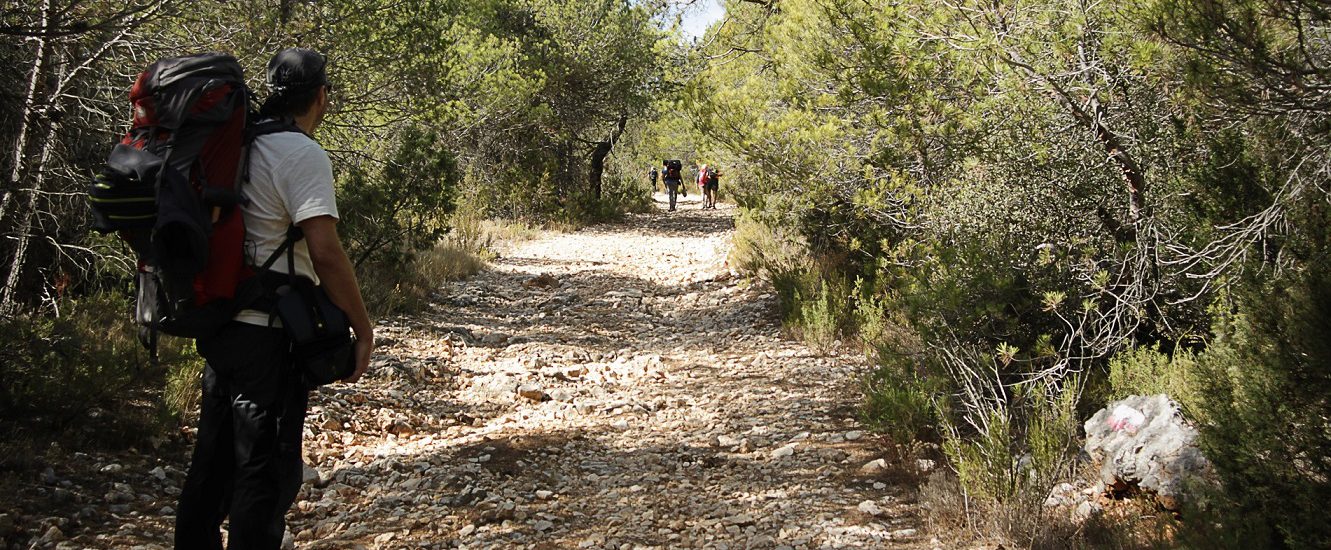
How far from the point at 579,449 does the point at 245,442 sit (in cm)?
298

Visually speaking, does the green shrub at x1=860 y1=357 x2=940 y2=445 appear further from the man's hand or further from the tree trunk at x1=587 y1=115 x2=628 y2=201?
the tree trunk at x1=587 y1=115 x2=628 y2=201

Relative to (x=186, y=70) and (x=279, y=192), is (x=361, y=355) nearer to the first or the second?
(x=279, y=192)

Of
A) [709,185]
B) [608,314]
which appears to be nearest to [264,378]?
[608,314]

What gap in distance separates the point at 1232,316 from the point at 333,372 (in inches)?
149

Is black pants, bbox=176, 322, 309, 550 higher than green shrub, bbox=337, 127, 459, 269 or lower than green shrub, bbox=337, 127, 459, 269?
lower

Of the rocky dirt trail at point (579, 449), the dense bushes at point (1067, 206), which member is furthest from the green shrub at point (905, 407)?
the rocky dirt trail at point (579, 449)

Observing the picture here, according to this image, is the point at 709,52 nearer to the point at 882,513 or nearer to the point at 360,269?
the point at 360,269

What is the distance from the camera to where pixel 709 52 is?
9.95 m

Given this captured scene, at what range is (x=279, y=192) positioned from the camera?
2639 millimetres

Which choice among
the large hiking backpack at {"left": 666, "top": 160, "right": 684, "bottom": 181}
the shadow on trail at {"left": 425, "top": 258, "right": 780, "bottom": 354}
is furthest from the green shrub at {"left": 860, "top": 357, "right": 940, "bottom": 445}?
the large hiking backpack at {"left": 666, "top": 160, "right": 684, "bottom": 181}

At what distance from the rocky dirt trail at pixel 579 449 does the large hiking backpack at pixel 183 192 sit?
69.1 inches

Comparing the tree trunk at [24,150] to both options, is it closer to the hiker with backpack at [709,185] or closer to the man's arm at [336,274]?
the man's arm at [336,274]

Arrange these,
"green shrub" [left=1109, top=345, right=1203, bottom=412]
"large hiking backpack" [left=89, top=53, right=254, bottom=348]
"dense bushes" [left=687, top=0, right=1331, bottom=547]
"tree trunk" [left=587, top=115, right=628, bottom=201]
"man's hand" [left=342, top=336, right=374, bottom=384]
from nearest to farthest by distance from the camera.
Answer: "large hiking backpack" [left=89, top=53, right=254, bottom=348] → "man's hand" [left=342, top=336, right=374, bottom=384] → "dense bushes" [left=687, top=0, right=1331, bottom=547] → "green shrub" [left=1109, top=345, right=1203, bottom=412] → "tree trunk" [left=587, top=115, right=628, bottom=201]

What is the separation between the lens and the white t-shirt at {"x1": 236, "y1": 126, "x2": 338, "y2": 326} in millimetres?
2627
